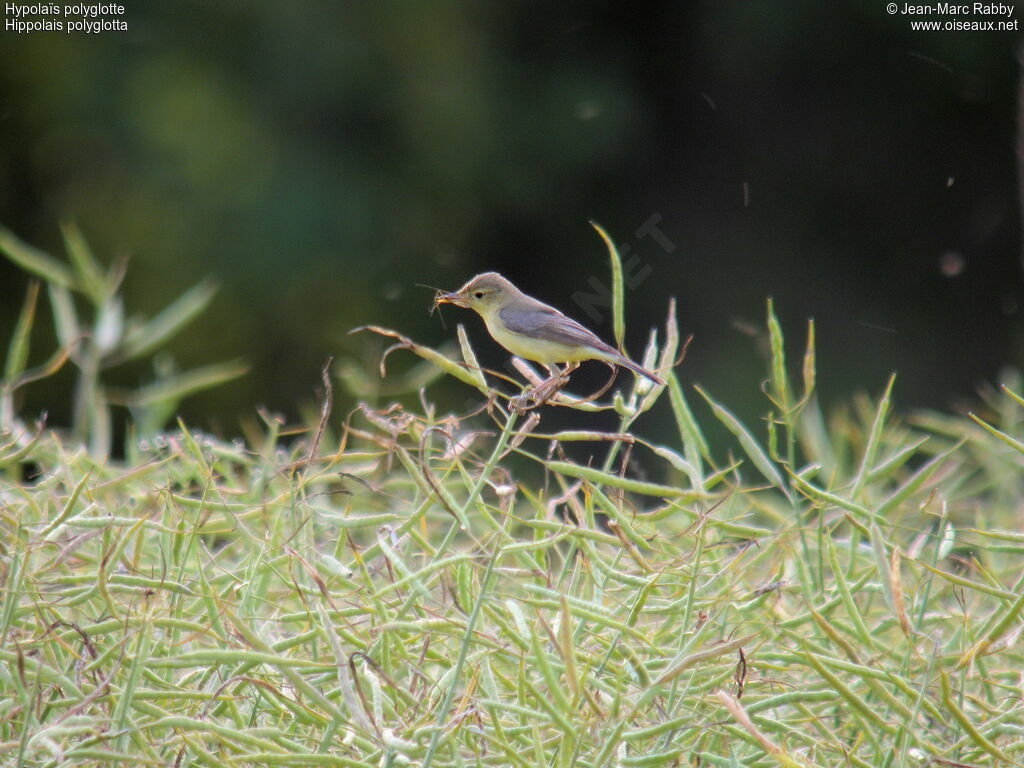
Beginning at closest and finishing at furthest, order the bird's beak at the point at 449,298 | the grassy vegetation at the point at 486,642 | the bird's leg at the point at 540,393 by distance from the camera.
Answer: the grassy vegetation at the point at 486,642, the bird's leg at the point at 540,393, the bird's beak at the point at 449,298

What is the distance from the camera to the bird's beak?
95 cm

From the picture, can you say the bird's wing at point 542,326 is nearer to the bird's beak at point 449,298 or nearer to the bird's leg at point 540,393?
the bird's beak at point 449,298

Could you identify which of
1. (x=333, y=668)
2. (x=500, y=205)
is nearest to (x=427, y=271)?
(x=500, y=205)

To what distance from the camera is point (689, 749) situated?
521mm

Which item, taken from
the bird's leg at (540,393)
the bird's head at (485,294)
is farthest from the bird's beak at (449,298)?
the bird's leg at (540,393)

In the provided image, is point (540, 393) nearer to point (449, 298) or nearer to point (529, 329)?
point (449, 298)

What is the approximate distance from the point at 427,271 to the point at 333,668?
3.99 m

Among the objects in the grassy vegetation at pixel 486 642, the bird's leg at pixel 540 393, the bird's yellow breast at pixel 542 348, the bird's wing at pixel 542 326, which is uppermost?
the bird's leg at pixel 540 393

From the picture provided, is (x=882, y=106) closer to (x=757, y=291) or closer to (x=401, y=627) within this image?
(x=757, y=291)

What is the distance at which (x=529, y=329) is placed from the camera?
113cm

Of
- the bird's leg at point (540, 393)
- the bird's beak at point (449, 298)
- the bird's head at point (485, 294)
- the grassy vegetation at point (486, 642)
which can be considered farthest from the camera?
the bird's head at point (485, 294)

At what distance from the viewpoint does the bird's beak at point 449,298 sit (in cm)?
95

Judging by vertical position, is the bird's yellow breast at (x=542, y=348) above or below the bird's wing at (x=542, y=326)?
below

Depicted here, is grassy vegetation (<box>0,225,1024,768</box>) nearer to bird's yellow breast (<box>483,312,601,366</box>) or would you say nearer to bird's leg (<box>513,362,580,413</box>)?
bird's leg (<box>513,362,580,413</box>)
